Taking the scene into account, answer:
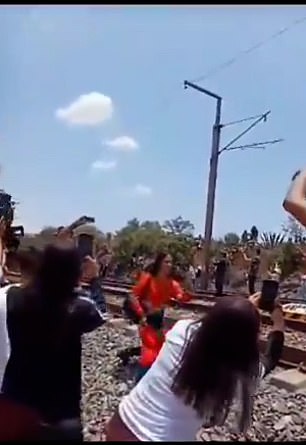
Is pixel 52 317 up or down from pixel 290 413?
up

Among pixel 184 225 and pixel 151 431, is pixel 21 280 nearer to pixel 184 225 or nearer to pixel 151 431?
pixel 151 431

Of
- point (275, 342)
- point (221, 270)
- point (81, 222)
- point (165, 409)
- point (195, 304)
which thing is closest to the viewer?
point (165, 409)

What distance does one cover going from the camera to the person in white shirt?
1.62 m

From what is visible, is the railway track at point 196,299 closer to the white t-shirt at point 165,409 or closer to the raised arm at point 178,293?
the raised arm at point 178,293

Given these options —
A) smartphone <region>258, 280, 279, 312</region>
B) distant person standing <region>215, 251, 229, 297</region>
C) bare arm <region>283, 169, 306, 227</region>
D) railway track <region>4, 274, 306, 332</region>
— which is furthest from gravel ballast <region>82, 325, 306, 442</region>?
bare arm <region>283, 169, 306, 227</region>

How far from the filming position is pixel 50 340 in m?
1.95

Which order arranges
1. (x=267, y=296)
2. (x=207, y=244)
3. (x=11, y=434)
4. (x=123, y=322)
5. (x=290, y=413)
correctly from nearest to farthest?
(x=11, y=434), (x=267, y=296), (x=290, y=413), (x=207, y=244), (x=123, y=322)

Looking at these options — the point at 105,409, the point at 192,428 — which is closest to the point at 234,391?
the point at 192,428

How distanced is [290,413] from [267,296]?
212 centimetres

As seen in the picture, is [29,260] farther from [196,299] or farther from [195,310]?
[196,299]

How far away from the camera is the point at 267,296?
236cm

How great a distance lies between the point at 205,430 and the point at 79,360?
4.31ft

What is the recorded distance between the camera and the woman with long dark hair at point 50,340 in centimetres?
191

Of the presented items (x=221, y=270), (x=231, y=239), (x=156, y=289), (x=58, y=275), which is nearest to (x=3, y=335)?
(x=58, y=275)
